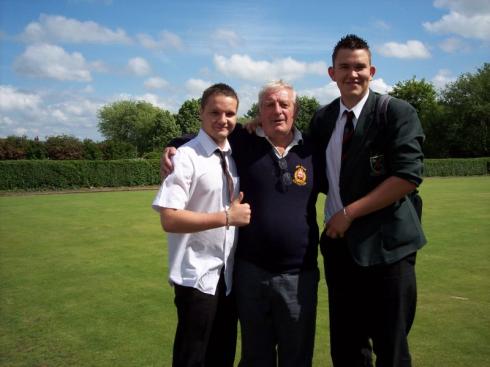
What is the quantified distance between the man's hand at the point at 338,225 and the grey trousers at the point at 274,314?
1.15ft

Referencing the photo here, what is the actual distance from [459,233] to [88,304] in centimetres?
909

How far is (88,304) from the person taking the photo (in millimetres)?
6387

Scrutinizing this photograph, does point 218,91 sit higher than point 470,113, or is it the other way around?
point 470,113

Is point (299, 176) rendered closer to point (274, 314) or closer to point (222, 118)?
point (222, 118)

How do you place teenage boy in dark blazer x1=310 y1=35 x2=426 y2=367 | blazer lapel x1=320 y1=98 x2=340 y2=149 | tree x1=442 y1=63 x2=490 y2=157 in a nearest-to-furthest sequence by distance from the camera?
teenage boy in dark blazer x1=310 y1=35 x2=426 y2=367
blazer lapel x1=320 y1=98 x2=340 y2=149
tree x1=442 y1=63 x2=490 y2=157

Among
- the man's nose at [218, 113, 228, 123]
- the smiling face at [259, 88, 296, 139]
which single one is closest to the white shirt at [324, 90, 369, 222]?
the smiling face at [259, 88, 296, 139]

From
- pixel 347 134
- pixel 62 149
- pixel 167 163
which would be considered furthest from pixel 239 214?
pixel 62 149

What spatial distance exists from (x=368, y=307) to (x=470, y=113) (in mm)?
59443

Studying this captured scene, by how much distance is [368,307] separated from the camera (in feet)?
11.3

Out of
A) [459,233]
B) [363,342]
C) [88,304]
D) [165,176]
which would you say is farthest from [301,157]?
[459,233]

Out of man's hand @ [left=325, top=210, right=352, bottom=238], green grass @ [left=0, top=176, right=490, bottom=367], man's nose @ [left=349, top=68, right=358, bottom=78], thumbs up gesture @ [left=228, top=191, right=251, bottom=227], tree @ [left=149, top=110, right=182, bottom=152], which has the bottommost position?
green grass @ [left=0, top=176, right=490, bottom=367]

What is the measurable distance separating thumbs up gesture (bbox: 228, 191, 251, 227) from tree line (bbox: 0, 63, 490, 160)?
1448 cm

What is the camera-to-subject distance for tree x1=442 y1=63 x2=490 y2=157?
54.2 meters

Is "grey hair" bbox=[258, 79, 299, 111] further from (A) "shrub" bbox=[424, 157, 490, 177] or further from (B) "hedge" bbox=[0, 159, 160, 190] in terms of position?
(A) "shrub" bbox=[424, 157, 490, 177]
